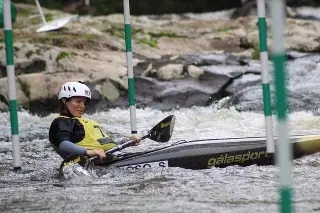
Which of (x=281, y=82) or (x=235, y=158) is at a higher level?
(x=281, y=82)

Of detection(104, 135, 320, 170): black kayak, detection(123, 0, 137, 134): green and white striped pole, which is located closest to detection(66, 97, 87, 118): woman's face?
detection(104, 135, 320, 170): black kayak

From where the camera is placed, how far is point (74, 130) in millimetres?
5371

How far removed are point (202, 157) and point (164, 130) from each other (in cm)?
47

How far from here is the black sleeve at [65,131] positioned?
17.4ft

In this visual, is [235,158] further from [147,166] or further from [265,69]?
[265,69]

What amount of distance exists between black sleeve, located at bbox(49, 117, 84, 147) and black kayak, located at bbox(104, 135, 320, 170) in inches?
12.2

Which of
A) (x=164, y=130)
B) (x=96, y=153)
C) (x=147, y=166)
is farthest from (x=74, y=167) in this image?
(x=164, y=130)

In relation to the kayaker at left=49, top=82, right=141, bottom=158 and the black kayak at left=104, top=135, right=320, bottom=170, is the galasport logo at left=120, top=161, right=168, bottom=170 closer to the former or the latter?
the black kayak at left=104, top=135, right=320, bottom=170

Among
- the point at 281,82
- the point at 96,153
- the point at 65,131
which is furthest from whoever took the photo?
the point at 65,131

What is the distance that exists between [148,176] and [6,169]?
4.23 ft

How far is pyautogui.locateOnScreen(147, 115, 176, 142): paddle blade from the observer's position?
5711 mm

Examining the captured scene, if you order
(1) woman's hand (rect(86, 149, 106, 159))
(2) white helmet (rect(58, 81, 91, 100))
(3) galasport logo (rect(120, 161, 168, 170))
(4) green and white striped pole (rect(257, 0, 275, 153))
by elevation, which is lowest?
(3) galasport logo (rect(120, 161, 168, 170))

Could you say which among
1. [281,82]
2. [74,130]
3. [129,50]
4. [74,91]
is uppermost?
[281,82]

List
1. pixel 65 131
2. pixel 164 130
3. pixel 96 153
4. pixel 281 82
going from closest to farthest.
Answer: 1. pixel 281 82
2. pixel 96 153
3. pixel 65 131
4. pixel 164 130
